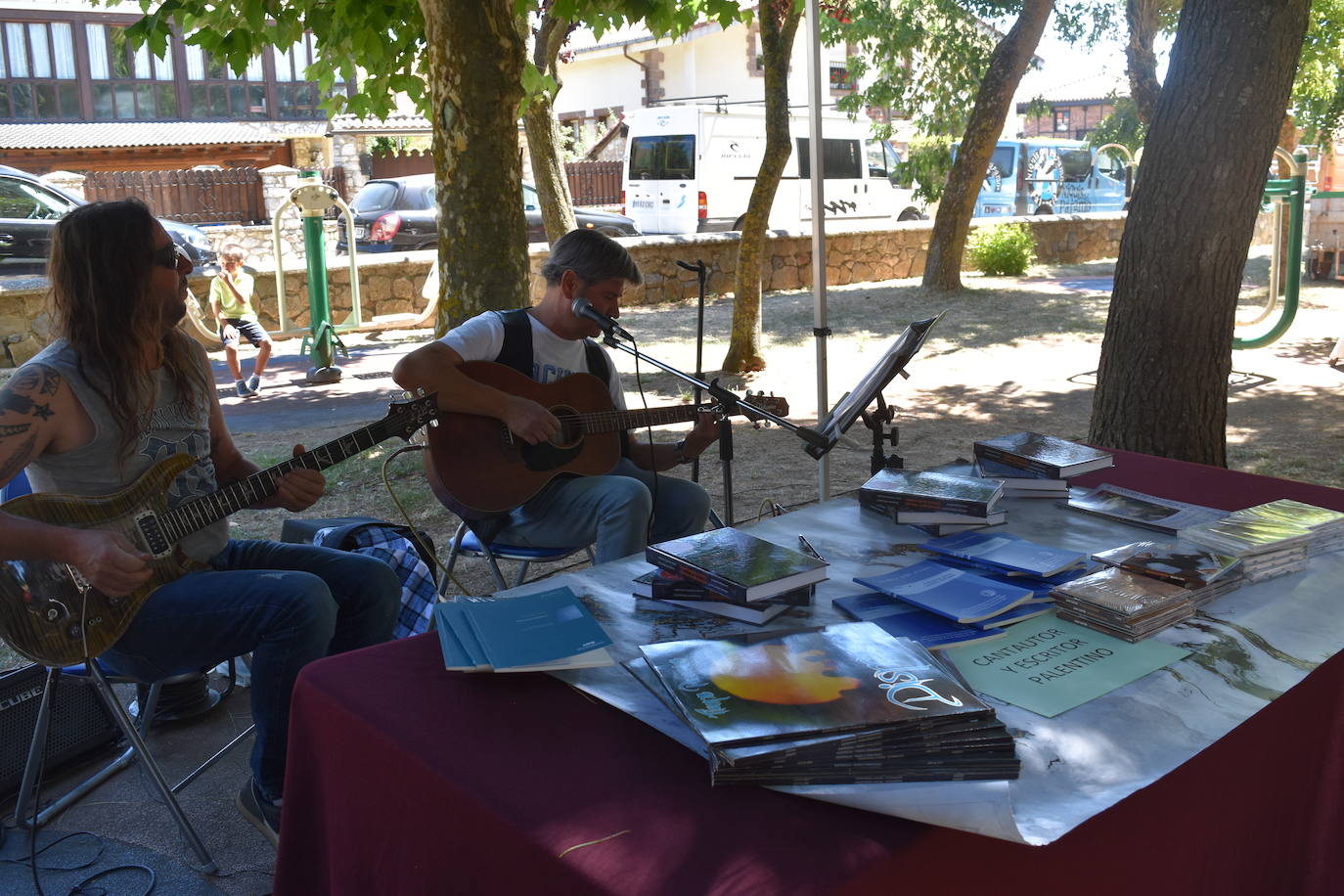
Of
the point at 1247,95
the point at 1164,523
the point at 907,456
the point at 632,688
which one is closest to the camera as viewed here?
the point at 632,688

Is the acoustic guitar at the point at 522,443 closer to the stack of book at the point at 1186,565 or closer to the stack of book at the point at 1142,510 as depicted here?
the stack of book at the point at 1142,510

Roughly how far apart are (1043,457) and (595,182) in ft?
70.8

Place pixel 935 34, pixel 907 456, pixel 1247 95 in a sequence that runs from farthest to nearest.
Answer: pixel 935 34, pixel 907 456, pixel 1247 95

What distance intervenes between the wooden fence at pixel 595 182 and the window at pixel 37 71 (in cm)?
1240

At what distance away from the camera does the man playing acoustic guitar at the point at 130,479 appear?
226 cm

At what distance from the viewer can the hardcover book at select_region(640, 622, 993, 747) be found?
1386mm

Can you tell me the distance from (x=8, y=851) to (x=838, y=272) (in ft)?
40.5

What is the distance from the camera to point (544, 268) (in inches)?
138

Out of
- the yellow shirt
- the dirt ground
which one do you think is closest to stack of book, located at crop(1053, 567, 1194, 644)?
the dirt ground

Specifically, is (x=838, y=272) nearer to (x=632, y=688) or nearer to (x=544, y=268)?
(x=544, y=268)

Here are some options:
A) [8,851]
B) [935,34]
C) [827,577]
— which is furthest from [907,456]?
[935,34]

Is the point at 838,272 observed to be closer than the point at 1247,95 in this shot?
No

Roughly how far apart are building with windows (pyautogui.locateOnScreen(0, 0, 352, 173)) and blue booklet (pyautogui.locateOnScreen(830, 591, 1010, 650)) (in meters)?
24.8

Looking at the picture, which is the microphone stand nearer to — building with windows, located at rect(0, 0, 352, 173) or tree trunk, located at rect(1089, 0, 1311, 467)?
tree trunk, located at rect(1089, 0, 1311, 467)
